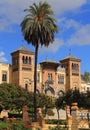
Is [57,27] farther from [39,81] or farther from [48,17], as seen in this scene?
[39,81]

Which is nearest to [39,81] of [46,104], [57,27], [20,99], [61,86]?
[61,86]

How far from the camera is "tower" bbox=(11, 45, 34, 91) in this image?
271 ft

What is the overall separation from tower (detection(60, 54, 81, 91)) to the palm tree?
4780 cm

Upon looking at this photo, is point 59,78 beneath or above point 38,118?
above

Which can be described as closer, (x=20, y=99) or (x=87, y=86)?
(x=20, y=99)

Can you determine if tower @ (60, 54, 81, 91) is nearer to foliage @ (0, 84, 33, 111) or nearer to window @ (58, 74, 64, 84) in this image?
window @ (58, 74, 64, 84)

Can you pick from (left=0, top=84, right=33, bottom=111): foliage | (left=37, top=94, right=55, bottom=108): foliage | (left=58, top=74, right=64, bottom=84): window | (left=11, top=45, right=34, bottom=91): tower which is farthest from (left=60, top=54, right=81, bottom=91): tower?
(left=0, top=84, right=33, bottom=111): foliage

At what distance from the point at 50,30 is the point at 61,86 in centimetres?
4798

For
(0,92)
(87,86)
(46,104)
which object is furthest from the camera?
(87,86)

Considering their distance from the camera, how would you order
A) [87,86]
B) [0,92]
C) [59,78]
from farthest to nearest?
[87,86]
[59,78]
[0,92]

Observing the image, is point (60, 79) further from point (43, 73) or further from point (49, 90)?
point (43, 73)

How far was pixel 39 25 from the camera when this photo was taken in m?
44.6

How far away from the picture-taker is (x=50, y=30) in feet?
150

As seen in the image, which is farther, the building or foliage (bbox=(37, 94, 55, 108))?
the building
